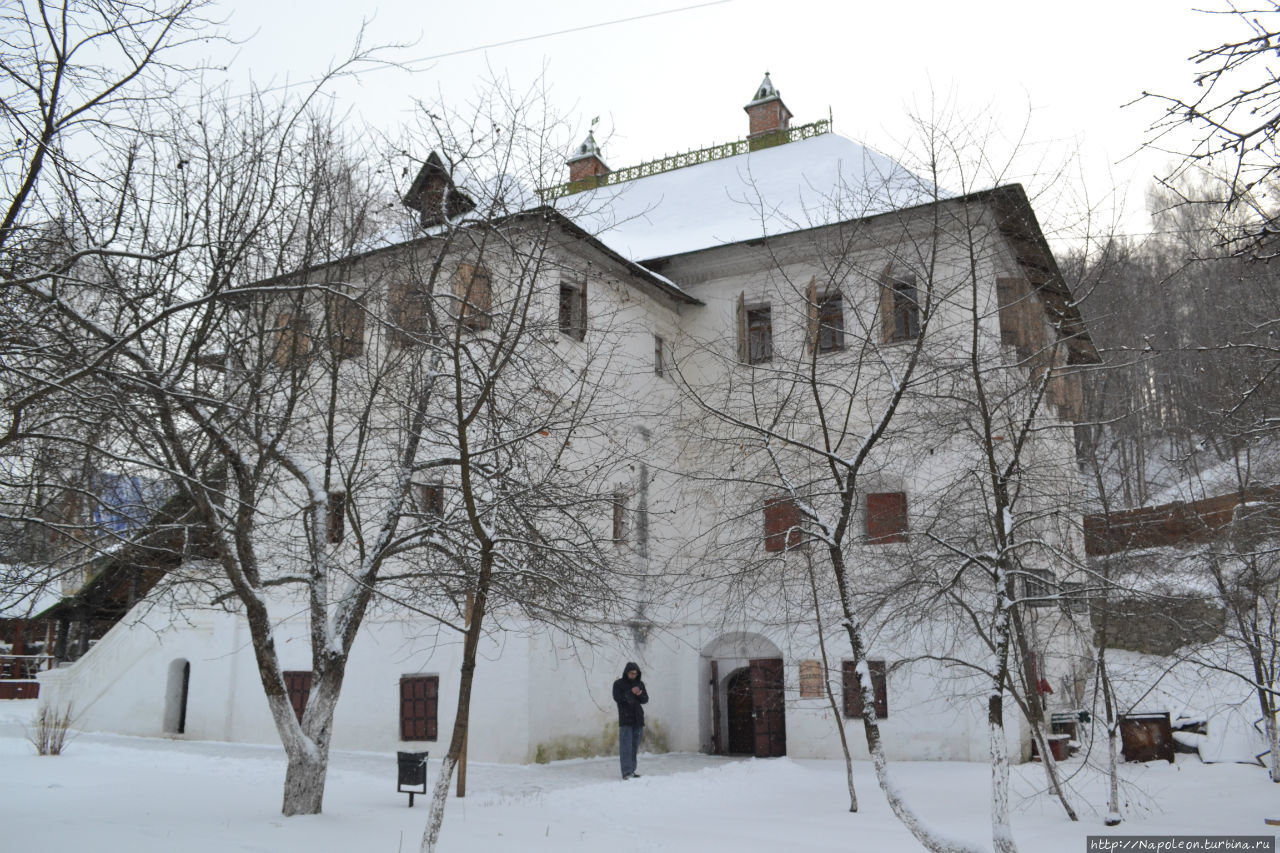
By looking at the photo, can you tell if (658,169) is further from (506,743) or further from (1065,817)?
(1065,817)

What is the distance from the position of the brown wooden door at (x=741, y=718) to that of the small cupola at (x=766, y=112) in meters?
13.7

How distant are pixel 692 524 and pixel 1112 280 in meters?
11.2

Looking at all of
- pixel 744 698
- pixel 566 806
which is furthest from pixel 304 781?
pixel 744 698

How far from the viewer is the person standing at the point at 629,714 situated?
14195 millimetres

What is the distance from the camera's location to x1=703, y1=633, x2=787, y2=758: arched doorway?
19078 millimetres

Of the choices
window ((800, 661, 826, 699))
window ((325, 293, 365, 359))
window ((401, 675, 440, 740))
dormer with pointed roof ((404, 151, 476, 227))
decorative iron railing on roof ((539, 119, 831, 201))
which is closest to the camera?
dormer with pointed roof ((404, 151, 476, 227))

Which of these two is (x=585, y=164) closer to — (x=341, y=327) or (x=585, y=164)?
(x=585, y=164)

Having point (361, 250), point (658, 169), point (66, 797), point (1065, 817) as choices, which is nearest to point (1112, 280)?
point (1065, 817)

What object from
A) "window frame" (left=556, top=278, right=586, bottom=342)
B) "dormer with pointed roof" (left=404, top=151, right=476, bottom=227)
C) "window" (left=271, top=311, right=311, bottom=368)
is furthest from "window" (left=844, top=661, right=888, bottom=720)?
"dormer with pointed roof" (left=404, top=151, right=476, bottom=227)

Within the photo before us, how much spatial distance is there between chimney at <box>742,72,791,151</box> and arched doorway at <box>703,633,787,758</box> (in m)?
12.8

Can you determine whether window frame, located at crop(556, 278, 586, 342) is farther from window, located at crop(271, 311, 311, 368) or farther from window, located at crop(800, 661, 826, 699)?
window, located at crop(800, 661, 826, 699)

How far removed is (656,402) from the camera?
2027cm

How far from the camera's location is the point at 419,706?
17.4 m

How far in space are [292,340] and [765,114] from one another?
18.5m
